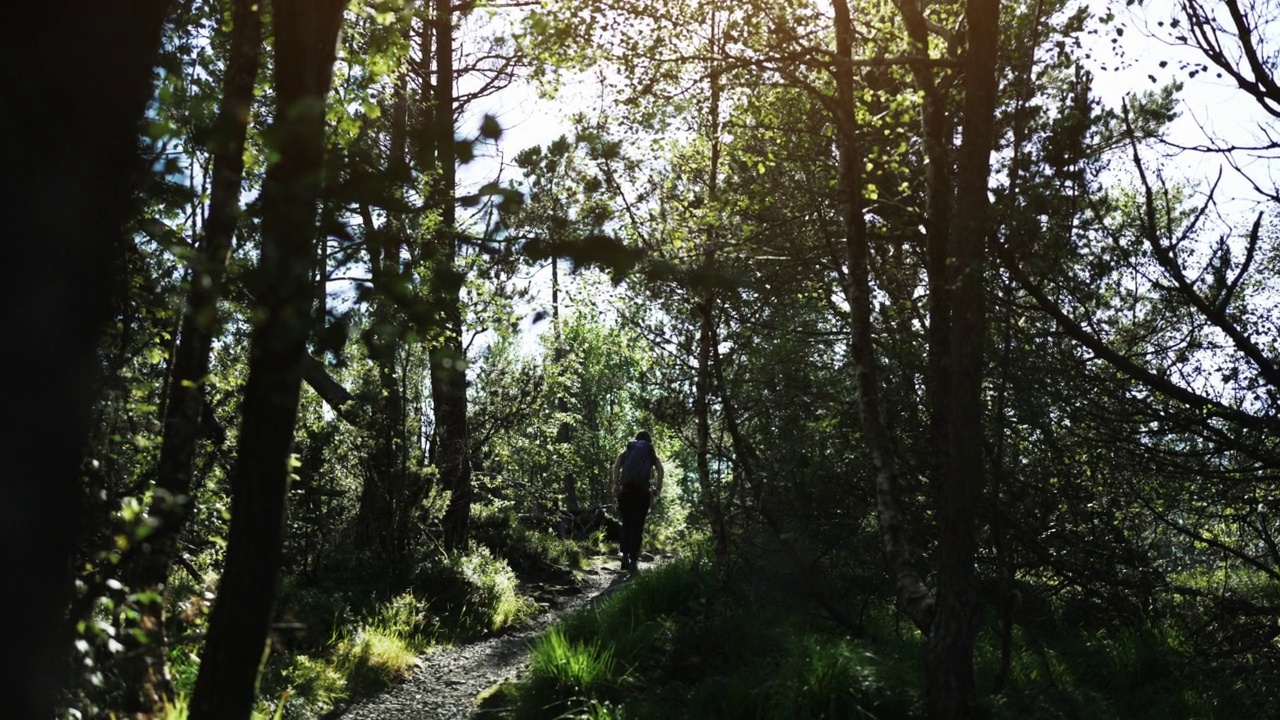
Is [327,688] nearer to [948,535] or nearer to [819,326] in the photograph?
[948,535]

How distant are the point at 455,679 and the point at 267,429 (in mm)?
5884

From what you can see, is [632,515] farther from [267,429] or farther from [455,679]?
[267,429]

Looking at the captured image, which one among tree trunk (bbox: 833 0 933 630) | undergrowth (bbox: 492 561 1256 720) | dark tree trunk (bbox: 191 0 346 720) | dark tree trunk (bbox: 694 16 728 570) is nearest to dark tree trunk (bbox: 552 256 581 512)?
dark tree trunk (bbox: 694 16 728 570)

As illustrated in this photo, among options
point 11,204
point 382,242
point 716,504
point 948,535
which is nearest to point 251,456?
point 382,242

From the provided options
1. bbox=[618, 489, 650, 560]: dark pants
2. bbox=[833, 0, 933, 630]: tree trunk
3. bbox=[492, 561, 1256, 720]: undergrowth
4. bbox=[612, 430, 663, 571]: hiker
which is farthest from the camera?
bbox=[618, 489, 650, 560]: dark pants

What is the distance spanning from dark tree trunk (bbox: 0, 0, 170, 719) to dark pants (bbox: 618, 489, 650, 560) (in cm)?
1154

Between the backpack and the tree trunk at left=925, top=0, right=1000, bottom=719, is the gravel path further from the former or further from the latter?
the tree trunk at left=925, top=0, right=1000, bottom=719

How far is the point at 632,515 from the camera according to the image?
13547mm

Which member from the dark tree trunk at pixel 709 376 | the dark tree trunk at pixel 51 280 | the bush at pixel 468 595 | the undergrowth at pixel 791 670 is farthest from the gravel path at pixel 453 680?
the dark tree trunk at pixel 51 280

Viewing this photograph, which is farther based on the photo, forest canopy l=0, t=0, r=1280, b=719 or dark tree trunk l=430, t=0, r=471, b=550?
dark tree trunk l=430, t=0, r=471, b=550

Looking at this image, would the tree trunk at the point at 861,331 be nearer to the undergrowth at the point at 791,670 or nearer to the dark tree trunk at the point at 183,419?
the undergrowth at the point at 791,670

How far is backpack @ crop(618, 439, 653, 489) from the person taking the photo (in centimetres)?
1303

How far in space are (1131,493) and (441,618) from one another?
642 centimetres

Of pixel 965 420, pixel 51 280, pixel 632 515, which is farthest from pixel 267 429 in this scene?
pixel 632 515
